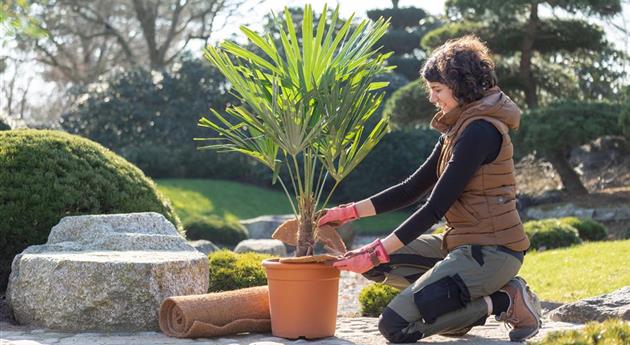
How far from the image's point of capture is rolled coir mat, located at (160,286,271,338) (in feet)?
16.0

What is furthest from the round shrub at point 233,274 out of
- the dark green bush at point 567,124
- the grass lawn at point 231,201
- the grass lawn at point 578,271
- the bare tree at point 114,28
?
the bare tree at point 114,28

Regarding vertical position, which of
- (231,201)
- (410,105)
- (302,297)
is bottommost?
(231,201)

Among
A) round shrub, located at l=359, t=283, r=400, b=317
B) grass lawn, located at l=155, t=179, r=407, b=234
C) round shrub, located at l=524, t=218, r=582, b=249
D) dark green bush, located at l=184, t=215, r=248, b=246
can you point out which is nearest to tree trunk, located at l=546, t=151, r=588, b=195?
round shrub, located at l=524, t=218, r=582, b=249

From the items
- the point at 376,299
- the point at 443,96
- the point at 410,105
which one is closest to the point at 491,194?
the point at 443,96

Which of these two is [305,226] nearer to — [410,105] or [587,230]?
[587,230]

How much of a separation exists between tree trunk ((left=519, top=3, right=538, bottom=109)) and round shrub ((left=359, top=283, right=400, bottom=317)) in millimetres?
11937

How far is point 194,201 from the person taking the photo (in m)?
21.3

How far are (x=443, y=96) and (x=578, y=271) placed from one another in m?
5.89

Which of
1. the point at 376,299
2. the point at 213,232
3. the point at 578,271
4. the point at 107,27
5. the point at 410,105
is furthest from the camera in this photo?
the point at 107,27

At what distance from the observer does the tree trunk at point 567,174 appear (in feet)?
56.7

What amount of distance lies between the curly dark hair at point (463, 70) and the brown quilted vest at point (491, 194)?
61 mm

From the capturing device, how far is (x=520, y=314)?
462 cm

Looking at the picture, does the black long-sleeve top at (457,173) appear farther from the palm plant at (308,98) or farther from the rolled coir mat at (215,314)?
the rolled coir mat at (215,314)

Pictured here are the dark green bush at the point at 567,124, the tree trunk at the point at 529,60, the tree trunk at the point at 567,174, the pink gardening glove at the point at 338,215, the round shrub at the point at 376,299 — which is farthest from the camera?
the tree trunk at the point at 529,60
